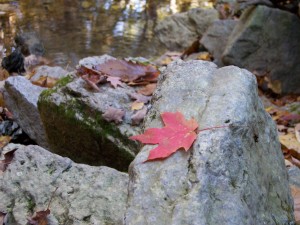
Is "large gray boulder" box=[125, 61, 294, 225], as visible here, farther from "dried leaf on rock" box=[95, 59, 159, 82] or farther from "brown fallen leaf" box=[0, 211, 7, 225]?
"dried leaf on rock" box=[95, 59, 159, 82]

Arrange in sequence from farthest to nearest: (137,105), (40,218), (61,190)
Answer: (137,105)
(61,190)
(40,218)

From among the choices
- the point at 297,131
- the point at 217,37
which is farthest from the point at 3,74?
the point at 297,131

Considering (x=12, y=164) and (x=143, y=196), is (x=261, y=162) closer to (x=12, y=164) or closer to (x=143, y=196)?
(x=143, y=196)

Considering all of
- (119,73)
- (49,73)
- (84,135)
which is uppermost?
(119,73)

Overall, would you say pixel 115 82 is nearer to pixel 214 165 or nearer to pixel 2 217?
pixel 2 217

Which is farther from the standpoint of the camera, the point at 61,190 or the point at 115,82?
the point at 115,82

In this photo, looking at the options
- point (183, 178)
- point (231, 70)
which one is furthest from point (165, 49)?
Result: point (183, 178)

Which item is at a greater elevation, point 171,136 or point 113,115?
point 171,136
